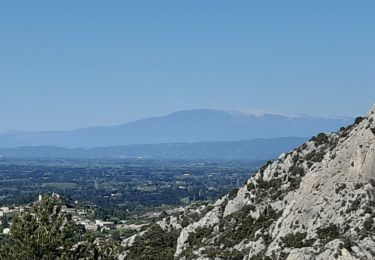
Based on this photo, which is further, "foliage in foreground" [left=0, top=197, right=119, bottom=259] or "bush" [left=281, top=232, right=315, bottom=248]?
"bush" [left=281, top=232, right=315, bottom=248]

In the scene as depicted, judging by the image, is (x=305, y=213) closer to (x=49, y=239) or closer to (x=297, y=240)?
(x=297, y=240)

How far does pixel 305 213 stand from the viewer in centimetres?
3991

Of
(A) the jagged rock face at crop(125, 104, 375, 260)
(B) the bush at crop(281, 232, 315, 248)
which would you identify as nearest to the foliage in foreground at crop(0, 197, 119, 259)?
(A) the jagged rock face at crop(125, 104, 375, 260)

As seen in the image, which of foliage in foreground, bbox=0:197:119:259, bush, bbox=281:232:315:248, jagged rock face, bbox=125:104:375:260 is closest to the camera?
foliage in foreground, bbox=0:197:119:259

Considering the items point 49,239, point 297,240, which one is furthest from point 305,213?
point 49,239

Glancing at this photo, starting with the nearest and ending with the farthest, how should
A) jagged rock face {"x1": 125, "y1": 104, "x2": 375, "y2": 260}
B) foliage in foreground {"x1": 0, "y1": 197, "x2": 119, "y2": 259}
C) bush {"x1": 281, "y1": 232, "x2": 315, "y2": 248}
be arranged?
foliage in foreground {"x1": 0, "y1": 197, "x2": 119, "y2": 259} < jagged rock face {"x1": 125, "y1": 104, "x2": 375, "y2": 260} < bush {"x1": 281, "y1": 232, "x2": 315, "y2": 248}

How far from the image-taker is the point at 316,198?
40.3 m

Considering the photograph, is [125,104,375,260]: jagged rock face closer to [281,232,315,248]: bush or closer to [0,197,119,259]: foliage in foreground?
[281,232,315,248]: bush

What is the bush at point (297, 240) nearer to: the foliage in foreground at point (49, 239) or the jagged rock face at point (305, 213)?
the jagged rock face at point (305, 213)

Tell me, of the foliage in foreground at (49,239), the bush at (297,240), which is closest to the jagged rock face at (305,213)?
the bush at (297,240)

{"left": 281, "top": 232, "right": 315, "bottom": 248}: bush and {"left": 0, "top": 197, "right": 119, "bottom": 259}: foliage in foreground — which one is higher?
{"left": 0, "top": 197, "right": 119, "bottom": 259}: foliage in foreground

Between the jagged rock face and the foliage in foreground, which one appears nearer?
the foliage in foreground

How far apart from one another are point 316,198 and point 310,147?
12.6 meters

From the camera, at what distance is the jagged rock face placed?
118ft
